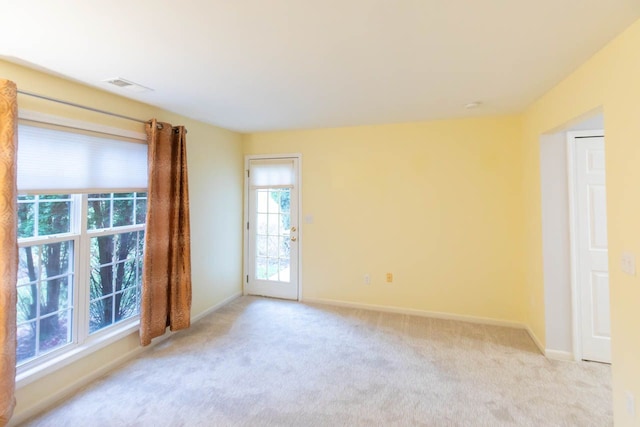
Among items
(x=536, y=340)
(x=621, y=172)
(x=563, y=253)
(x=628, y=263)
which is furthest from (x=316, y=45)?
(x=536, y=340)

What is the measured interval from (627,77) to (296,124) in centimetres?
299

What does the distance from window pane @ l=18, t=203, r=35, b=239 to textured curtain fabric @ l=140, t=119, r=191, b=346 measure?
0.81 m

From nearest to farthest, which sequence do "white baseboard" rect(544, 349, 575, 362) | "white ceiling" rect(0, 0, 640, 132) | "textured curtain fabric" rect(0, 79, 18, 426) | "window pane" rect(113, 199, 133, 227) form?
"white ceiling" rect(0, 0, 640, 132) < "textured curtain fabric" rect(0, 79, 18, 426) < "white baseboard" rect(544, 349, 575, 362) < "window pane" rect(113, 199, 133, 227)

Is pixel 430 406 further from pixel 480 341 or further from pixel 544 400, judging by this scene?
pixel 480 341

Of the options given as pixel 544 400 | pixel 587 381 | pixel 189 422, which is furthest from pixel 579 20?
pixel 189 422

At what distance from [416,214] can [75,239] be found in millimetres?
3430

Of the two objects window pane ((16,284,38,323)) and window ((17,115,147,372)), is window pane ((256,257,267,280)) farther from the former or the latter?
window pane ((16,284,38,323))

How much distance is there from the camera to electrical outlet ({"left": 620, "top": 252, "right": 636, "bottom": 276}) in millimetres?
1613

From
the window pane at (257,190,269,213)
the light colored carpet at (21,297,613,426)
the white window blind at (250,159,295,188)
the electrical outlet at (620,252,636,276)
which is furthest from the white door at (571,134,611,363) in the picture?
the window pane at (257,190,269,213)

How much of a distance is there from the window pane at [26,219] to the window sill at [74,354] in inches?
36.7

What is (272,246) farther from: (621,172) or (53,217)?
(621,172)

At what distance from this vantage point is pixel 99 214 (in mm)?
2711

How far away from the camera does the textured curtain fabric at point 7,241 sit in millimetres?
1859

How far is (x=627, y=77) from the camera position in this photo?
1.64 metres
